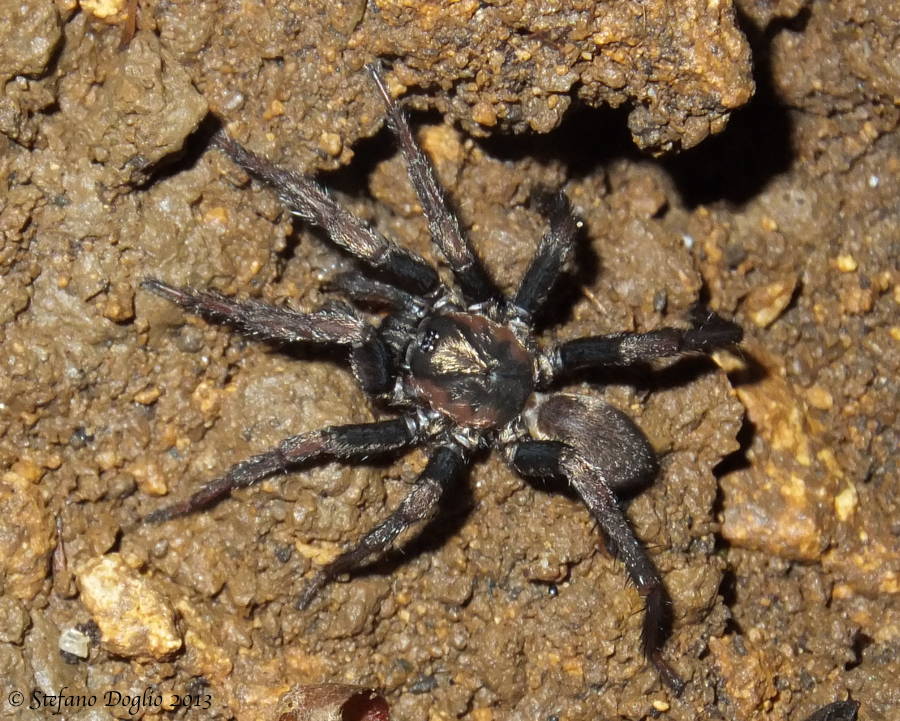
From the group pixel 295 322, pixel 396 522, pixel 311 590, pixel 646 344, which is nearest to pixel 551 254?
pixel 646 344

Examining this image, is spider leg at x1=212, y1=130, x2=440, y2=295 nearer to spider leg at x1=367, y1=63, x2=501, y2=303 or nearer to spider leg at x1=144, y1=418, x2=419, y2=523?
spider leg at x1=367, y1=63, x2=501, y2=303

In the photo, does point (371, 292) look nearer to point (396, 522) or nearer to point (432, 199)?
point (432, 199)

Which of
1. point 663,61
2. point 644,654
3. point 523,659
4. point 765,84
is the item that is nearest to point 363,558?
point 523,659

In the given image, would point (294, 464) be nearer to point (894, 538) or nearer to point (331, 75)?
point (331, 75)

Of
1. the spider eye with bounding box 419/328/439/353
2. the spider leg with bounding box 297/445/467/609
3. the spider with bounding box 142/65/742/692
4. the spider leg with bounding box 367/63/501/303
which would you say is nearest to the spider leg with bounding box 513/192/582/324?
the spider with bounding box 142/65/742/692

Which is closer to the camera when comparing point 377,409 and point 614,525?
point 614,525

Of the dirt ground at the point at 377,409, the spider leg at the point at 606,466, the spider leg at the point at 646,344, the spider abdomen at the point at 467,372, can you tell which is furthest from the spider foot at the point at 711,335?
the spider abdomen at the point at 467,372
